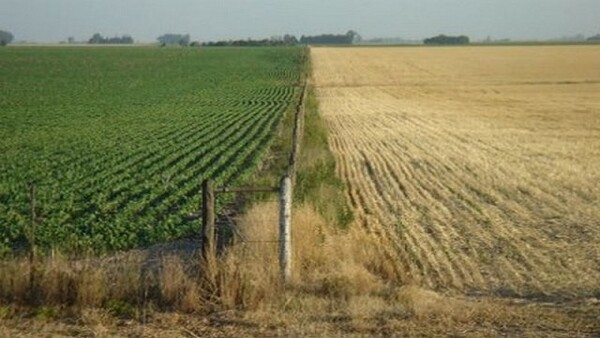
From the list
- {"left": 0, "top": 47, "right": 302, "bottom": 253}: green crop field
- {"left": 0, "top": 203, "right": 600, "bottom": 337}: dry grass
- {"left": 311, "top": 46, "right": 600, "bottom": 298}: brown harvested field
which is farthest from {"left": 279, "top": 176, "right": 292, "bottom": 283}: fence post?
{"left": 0, "top": 47, "right": 302, "bottom": 253}: green crop field

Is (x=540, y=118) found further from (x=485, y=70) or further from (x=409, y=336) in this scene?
(x=485, y=70)

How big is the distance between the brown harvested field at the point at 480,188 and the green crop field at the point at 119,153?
11.5 ft

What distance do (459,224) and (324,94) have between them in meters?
42.0

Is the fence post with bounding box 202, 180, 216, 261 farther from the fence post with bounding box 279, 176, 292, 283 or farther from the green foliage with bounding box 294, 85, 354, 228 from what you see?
the green foliage with bounding box 294, 85, 354, 228

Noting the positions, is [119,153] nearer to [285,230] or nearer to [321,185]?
[321,185]

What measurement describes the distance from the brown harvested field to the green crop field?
350 cm

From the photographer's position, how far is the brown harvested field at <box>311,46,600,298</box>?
11.2m

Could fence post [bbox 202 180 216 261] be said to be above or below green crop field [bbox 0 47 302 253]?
above

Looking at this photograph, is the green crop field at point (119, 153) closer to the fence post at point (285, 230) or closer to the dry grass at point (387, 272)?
the dry grass at point (387, 272)

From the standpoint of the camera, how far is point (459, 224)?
14391mm

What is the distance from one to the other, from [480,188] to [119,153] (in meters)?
10.4

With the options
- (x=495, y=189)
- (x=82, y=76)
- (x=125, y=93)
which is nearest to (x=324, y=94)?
(x=125, y=93)

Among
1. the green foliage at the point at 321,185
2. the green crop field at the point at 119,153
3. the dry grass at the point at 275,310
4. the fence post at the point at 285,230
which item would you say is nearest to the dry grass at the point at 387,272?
the dry grass at the point at 275,310

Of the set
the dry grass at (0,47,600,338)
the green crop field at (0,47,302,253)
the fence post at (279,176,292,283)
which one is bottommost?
the green crop field at (0,47,302,253)
